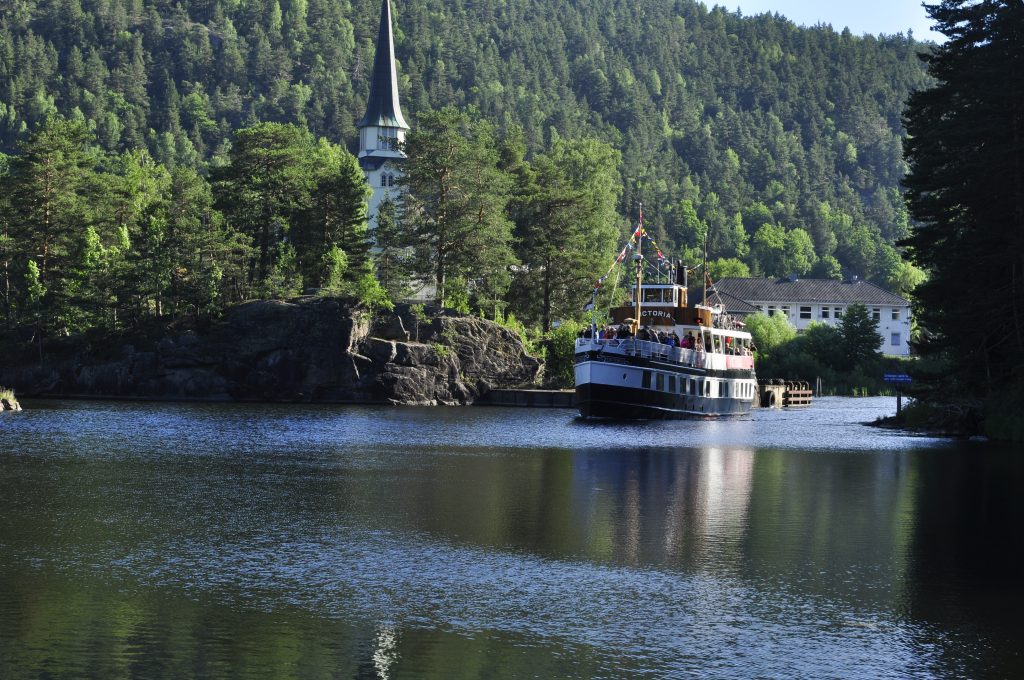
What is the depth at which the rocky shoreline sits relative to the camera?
104875 mm

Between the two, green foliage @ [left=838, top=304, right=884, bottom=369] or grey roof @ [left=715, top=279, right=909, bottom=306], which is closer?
green foliage @ [left=838, top=304, right=884, bottom=369]

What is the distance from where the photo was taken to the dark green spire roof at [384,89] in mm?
165500

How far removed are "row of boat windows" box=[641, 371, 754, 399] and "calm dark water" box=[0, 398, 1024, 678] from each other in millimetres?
30817

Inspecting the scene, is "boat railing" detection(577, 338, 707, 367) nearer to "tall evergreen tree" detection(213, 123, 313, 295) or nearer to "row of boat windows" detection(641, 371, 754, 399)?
"row of boat windows" detection(641, 371, 754, 399)

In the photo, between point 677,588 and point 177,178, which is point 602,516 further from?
point 177,178

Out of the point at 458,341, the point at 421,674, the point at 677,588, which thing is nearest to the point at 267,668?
the point at 421,674

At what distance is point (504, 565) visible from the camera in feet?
84.6

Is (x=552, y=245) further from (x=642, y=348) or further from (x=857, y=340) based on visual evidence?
(x=857, y=340)

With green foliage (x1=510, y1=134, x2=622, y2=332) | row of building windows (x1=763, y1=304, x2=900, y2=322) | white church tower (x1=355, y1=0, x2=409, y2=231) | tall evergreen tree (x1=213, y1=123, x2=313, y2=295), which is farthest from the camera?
row of building windows (x1=763, y1=304, x2=900, y2=322)

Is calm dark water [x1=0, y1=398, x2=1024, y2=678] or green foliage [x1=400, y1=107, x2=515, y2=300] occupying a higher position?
green foliage [x1=400, y1=107, x2=515, y2=300]

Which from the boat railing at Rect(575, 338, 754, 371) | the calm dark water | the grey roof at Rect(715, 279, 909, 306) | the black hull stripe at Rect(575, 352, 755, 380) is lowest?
the calm dark water

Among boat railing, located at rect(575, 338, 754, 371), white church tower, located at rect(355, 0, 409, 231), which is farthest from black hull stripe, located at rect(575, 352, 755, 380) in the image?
white church tower, located at rect(355, 0, 409, 231)

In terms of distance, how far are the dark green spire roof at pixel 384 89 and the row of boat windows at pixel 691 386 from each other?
278ft

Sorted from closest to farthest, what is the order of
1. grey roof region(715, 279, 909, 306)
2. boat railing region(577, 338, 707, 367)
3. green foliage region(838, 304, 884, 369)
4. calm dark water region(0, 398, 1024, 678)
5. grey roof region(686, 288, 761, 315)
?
calm dark water region(0, 398, 1024, 678) < boat railing region(577, 338, 707, 367) < green foliage region(838, 304, 884, 369) < grey roof region(686, 288, 761, 315) < grey roof region(715, 279, 909, 306)
